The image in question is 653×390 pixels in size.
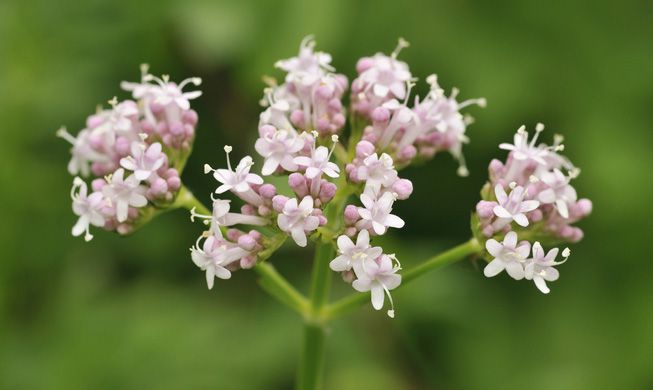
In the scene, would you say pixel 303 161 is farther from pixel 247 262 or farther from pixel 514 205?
pixel 514 205

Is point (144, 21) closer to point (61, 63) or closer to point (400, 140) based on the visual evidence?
point (61, 63)

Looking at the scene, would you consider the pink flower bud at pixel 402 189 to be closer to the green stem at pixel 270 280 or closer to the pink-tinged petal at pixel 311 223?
the pink-tinged petal at pixel 311 223

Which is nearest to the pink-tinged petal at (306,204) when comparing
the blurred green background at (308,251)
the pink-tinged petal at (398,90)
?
the pink-tinged petal at (398,90)

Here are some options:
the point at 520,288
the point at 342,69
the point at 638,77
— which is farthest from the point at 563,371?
the point at 342,69

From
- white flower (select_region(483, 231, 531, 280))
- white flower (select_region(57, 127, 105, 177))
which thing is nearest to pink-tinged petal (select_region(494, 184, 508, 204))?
white flower (select_region(483, 231, 531, 280))

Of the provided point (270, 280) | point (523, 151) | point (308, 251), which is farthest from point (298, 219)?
point (308, 251)

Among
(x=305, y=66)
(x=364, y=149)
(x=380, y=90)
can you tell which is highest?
(x=305, y=66)

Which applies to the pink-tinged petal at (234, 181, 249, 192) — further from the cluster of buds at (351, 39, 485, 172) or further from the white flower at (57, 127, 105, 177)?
the white flower at (57, 127, 105, 177)
